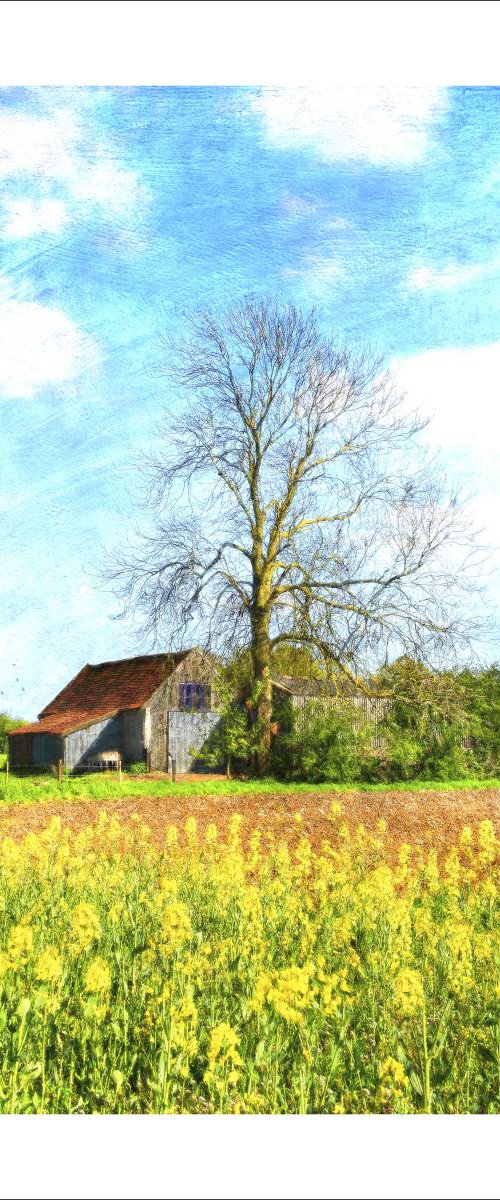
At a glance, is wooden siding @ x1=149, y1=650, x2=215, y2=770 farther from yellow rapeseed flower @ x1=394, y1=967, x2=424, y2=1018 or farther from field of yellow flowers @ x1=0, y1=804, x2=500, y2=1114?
yellow rapeseed flower @ x1=394, y1=967, x2=424, y2=1018

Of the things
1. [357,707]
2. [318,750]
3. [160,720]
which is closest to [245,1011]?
[357,707]

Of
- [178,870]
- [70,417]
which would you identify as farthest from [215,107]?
[178,870]

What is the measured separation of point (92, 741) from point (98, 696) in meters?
2.10

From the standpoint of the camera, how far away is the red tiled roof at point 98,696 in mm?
26234

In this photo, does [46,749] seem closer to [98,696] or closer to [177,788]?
[98,696]

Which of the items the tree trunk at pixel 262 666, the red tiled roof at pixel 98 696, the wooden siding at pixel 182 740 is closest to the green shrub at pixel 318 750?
the tree trunk at pixel 262 666

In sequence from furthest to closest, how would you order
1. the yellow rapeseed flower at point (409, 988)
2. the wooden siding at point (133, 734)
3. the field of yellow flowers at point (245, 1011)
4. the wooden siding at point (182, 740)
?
the wooden siding at point (133, 734), the wooden siding at point (182, 740), the field of yellow flowers at point (245, 1011), the yellow rapeseed flower at point (409, 988)

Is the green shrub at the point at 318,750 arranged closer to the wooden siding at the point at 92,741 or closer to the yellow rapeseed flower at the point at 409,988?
the wooden siding at the point at 92,741

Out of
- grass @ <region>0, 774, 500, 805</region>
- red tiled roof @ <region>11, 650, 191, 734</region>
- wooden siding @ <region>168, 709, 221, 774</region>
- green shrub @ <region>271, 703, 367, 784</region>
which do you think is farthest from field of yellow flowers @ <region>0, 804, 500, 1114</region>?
wooden siding @ <region>168, 709, 221, 774</region>

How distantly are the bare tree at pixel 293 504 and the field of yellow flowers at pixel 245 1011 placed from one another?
10.5ft

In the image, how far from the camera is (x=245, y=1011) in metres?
3.52

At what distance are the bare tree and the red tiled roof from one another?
13229 mm
